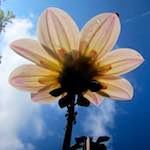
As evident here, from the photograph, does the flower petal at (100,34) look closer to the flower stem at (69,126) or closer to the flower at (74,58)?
the flower at (74,58)

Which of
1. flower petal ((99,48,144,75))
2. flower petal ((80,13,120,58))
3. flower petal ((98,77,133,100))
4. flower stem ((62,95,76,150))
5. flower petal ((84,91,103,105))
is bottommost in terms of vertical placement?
flower stem ((62,95,76,150))

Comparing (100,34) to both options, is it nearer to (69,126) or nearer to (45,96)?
(45,96)

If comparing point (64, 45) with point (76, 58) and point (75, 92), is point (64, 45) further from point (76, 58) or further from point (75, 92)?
point (75, 92)

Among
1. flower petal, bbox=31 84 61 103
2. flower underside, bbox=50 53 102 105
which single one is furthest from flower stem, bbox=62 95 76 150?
flower petal, bbox=31 84 61 103

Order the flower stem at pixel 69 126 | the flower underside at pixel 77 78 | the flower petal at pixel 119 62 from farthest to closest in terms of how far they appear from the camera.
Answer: the flower petal at pixel 119 62
the flower underside at pixel 77 78
the flower stem at pixel 69 126

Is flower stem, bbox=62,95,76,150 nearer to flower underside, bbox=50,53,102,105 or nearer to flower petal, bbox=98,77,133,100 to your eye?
flower underside, bbox=50,53,102,105

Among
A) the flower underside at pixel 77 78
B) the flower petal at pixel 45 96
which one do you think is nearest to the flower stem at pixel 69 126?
the flower underside at pixel 77 78

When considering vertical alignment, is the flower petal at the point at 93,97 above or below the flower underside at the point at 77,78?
below

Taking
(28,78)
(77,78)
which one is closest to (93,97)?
(77,78)
